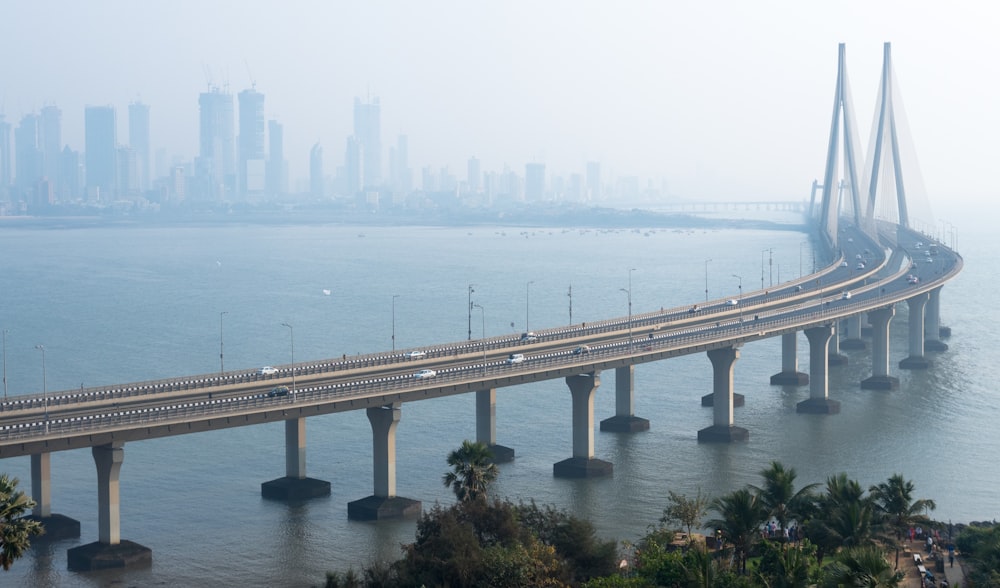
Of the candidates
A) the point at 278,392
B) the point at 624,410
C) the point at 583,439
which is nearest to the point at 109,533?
the point at 278,392

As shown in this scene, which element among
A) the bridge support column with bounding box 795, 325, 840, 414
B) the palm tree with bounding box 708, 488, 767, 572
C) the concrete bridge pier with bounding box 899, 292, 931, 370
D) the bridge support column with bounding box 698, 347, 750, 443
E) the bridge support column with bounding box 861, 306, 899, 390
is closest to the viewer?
the palm tree with bounding box 708, 488, 767, 572

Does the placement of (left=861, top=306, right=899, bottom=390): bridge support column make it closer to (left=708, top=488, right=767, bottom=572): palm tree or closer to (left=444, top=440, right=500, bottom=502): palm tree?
(left=444, top=440, right=500, bottom=502): palm tree

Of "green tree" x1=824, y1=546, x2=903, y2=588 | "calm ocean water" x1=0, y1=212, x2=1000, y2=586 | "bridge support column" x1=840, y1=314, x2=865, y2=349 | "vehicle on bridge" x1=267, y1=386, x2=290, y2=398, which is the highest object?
"green tree" x1=824, y1=546, x2=903, y2=588

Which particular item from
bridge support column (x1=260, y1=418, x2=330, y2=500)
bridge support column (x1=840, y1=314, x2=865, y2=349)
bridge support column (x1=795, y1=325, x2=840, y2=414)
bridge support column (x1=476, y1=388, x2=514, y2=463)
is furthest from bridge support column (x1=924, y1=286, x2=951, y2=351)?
bridge support column (x1=260, y1=418, x2=330, y2=500)

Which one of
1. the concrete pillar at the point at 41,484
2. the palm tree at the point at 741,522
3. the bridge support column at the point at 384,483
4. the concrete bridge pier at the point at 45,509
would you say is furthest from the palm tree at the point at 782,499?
the concrete pillar at the point at 41,484

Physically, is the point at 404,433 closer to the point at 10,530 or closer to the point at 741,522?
the point at 741,522

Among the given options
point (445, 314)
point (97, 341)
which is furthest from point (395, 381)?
point (445, 314)

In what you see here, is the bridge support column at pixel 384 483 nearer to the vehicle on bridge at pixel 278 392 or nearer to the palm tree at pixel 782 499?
the vehicle on bridge at pixel 278 392
